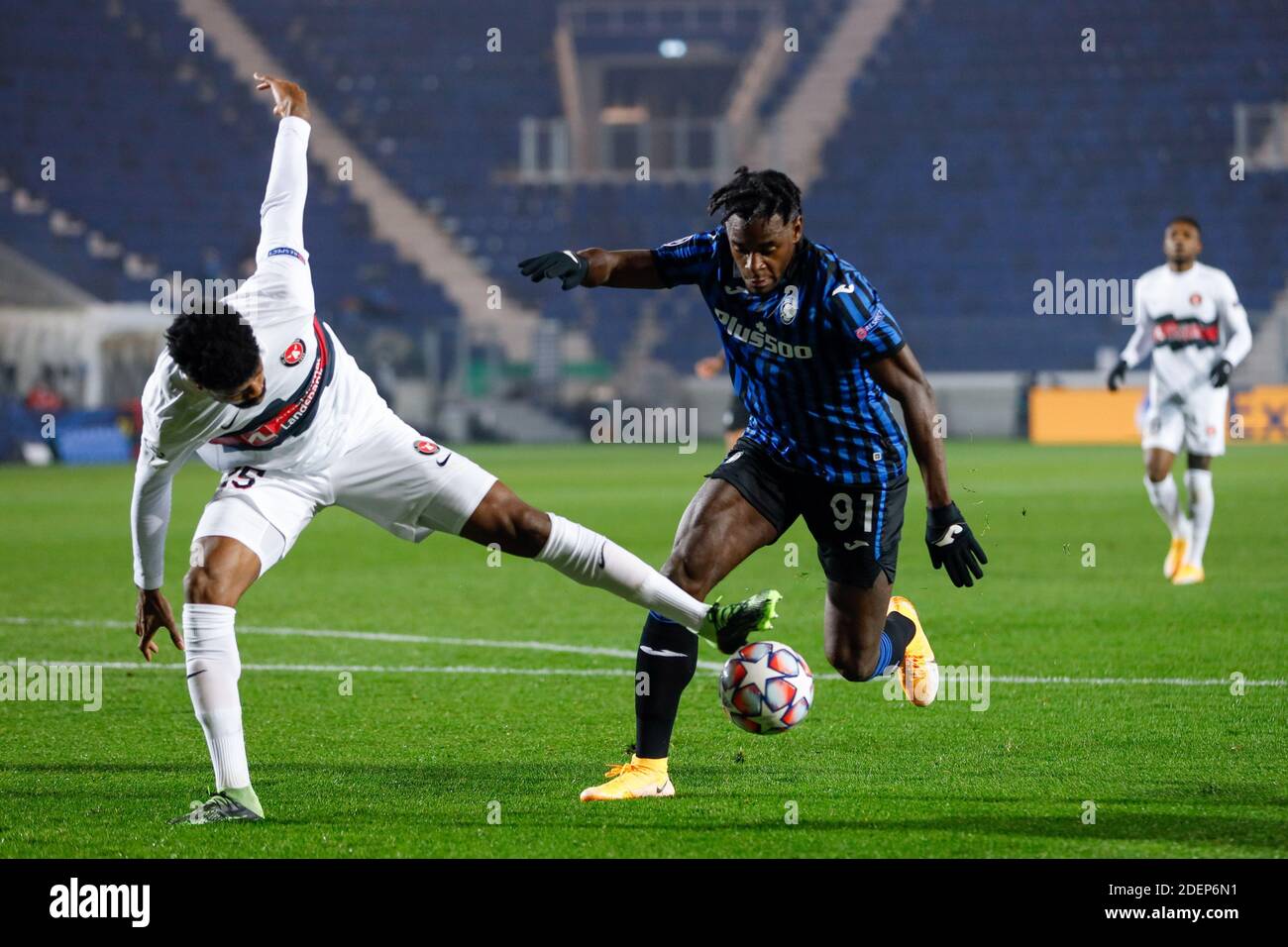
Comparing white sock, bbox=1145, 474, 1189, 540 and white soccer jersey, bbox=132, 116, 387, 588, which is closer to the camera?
white soccer jersey, bbox=132, 116, 387, 588

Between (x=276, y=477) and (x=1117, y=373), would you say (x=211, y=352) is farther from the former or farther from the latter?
(x=1117, y=373)

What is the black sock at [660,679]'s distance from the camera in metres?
5.32

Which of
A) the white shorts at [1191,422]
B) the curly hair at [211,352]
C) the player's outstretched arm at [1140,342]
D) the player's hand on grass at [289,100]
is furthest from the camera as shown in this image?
the player's outstretched arm at [1140,342]

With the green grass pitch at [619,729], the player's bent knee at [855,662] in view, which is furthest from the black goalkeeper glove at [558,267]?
the player's bent knee at [855,662]

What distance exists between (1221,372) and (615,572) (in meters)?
7.34

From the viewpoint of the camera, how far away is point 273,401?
5055 millimetres

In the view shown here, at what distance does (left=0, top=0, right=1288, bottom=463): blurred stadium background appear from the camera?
3272 cm

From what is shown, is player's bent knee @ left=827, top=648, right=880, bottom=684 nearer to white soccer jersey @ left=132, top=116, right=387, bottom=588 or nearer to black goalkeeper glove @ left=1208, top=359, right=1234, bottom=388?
white soccer jersey @ left=132, top=116, right=387, bottom=588

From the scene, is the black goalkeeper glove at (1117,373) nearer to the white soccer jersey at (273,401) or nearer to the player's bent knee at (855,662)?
the player's bent knee at (855,662)

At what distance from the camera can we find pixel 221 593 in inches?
194

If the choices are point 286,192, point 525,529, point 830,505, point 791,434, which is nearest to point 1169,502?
point 830,505

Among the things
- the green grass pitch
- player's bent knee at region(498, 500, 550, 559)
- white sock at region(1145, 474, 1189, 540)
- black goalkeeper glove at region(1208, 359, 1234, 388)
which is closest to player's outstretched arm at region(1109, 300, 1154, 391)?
black goalkeeper glove at region(1208, 359, 1234, 388)
